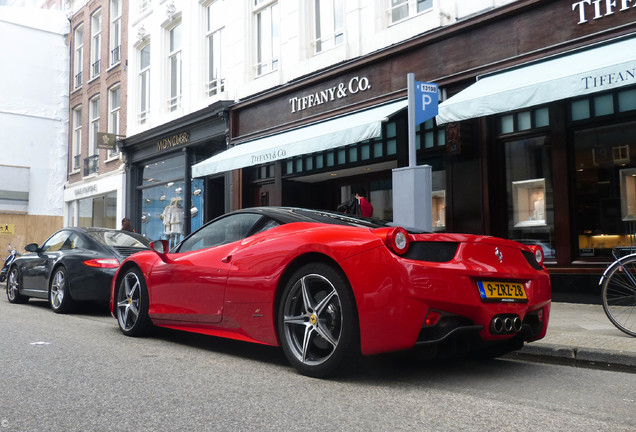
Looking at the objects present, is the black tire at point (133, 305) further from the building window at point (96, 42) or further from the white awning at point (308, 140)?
the building window at point (96, 42)

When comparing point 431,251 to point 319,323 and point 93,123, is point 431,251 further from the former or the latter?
point 93,123

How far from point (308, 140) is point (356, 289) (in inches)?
275

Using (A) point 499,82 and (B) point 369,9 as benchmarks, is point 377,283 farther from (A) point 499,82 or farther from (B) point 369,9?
(B) point 369,9

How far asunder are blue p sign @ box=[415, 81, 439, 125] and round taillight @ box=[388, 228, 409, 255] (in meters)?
4.00

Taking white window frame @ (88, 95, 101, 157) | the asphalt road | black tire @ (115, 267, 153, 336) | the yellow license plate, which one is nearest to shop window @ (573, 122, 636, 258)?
the asphalt road

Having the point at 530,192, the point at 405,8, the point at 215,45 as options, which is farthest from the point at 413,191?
the point at 215,45

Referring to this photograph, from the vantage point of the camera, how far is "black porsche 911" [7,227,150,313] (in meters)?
7.86

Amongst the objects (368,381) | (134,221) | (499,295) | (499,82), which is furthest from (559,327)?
(134,221)

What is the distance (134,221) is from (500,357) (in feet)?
54.5

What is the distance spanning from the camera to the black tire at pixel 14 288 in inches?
386

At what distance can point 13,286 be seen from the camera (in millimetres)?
9961

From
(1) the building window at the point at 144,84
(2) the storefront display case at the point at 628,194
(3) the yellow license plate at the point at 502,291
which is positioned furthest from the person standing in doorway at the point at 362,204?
(1) the building window at the point at 144,84

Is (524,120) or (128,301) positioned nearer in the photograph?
(128,301)

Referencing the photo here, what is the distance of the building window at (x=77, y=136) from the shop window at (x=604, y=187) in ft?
68.3
